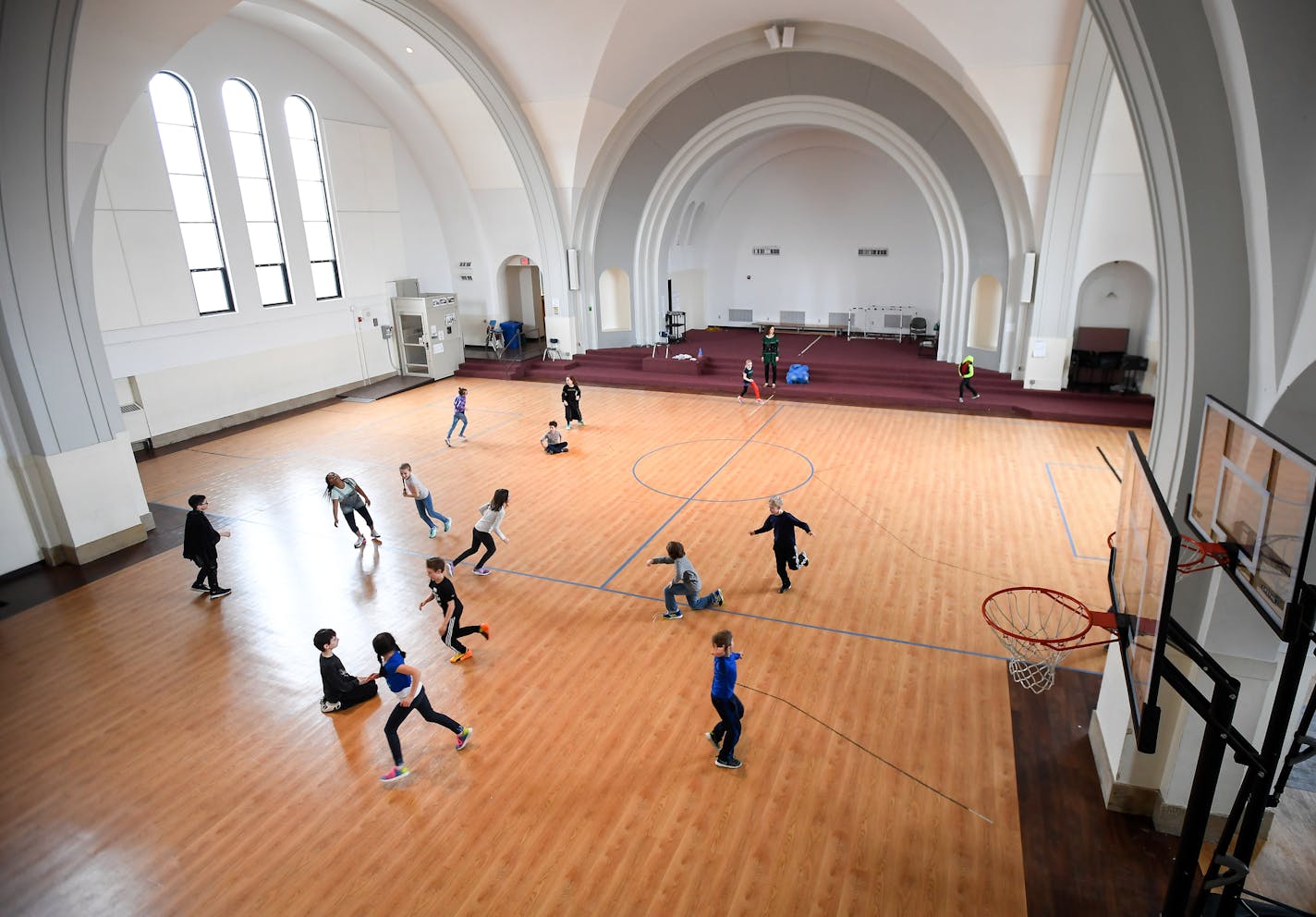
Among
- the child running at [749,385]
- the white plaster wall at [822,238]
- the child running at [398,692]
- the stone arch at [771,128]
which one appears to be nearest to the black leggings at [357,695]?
the child running at [398,692]

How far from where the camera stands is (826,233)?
2338 cm

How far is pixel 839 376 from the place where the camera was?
59.6 ft

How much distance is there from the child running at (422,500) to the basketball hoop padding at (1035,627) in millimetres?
7013

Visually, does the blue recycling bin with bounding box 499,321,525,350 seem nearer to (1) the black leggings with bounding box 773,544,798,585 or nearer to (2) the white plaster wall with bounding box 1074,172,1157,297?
(2) the white plaster wall with bounding box 1074,172,1157,297

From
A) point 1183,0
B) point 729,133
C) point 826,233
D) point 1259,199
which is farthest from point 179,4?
point 826,233

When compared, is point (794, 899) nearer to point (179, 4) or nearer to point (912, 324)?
point (179, 4)

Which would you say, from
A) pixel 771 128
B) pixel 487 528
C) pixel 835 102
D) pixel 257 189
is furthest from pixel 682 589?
pixel 771 128

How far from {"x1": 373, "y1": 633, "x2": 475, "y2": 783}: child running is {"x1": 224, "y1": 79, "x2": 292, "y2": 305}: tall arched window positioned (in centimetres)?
1421

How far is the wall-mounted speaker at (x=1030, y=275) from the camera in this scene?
51.7 ft

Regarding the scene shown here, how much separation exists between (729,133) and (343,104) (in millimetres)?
10121

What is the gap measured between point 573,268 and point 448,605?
15.0m

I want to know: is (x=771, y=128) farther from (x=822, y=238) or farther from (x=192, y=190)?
(x=192, y=190)

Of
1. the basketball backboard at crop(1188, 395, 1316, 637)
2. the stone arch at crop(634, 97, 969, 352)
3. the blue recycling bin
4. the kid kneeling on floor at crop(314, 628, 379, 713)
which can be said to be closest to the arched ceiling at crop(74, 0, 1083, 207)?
the stone arch at crop(634, 97, 969, 352)

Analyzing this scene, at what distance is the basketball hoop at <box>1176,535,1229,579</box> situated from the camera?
164 inches
